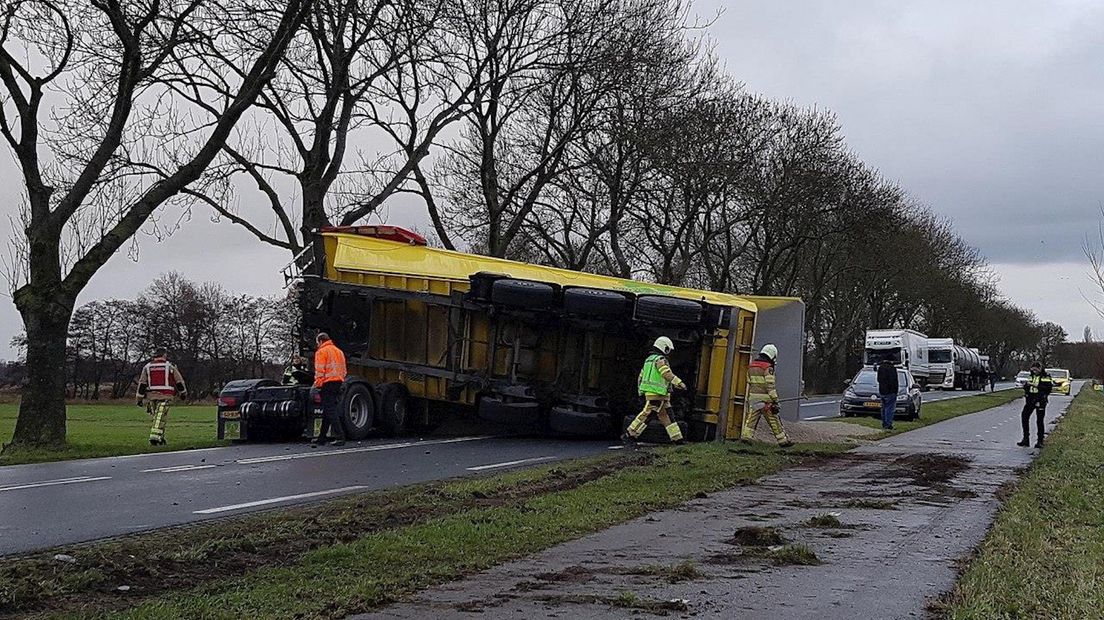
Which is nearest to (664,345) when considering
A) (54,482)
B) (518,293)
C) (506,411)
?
(518,293)

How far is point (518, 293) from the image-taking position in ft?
57.7

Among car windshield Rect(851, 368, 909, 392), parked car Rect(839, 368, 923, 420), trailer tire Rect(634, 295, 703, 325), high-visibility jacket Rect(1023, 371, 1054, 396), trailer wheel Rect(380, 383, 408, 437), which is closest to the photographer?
trailer tire Rect(634, 295, 703, 325)

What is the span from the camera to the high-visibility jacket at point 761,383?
56.6 ft

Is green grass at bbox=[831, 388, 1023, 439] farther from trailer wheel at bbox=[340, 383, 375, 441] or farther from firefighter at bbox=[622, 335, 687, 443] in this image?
trailer wheel at bbox=[340, 383, 375, 441]

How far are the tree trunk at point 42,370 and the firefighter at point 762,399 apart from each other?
9966 mm

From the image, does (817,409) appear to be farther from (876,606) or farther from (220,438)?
(876,606)

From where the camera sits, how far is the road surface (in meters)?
8.95

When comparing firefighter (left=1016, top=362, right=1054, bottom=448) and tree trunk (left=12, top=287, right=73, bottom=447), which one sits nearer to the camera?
tree trunk (left=12, top=287, right=73, bottom=447)

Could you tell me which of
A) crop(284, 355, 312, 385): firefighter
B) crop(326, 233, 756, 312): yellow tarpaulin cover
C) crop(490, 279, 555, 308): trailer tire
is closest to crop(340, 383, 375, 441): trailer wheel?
crop(284, 355, 312, 385): firefighter

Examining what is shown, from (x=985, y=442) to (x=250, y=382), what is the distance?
13163 mm

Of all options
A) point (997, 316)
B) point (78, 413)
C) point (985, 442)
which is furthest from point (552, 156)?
point (997, 316)

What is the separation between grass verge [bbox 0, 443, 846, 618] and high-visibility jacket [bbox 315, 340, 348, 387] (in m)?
5.30

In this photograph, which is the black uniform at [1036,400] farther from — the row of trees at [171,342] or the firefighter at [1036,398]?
the row of trees at [171,342]

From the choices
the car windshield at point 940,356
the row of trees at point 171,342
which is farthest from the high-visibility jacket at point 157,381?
the car windshield at point 940,356
